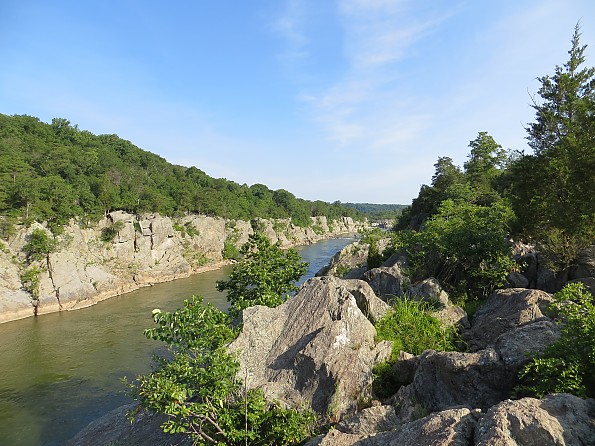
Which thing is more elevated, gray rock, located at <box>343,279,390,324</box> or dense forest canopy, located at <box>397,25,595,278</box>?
dense forest canopy, located at <box>397,25,595,278</box>

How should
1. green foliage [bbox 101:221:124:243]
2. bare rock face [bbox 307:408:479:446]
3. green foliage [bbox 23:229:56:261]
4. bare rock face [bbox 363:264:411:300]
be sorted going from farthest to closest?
green foliage [bbox 101:221:124:243] → green foliage [bbox 23:229:56:261] → bare rock face [bbox 363:264:411:300] → bare rock face [bbox 307:408:479:446]

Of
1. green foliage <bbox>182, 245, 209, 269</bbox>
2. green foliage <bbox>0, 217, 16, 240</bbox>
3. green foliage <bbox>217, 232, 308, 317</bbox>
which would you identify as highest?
green foliage <bbox>0, 217, 16, 240</bbox>

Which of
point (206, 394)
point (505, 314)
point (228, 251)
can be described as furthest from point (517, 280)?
point (228, 251)

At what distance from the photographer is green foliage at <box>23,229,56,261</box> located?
36719 millimetres

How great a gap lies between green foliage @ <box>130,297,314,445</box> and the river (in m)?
14.3

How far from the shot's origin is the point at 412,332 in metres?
9.78

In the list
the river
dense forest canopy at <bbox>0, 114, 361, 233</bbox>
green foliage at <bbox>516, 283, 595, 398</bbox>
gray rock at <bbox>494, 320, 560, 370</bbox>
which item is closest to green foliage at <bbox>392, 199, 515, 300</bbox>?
gray rock at <bbox>494, 320, 560, 370</bbox>

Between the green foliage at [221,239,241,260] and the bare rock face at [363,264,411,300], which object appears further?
the green foliage at [221,239,241,260]

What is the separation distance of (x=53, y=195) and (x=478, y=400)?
50.1m

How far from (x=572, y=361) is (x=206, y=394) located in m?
5.91

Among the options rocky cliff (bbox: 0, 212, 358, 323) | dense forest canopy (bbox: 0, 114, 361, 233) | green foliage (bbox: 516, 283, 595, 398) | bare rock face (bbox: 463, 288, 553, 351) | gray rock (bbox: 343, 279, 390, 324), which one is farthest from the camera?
dense forest canopy (bbox: 0, 114, 361, 233)

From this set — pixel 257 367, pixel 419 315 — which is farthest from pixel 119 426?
pixel 419 315

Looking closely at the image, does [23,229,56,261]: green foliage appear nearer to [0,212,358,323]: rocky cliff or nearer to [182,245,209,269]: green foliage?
[0,212,358,323]: rocky cliff

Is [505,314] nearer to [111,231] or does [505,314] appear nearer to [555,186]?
[555,186]
